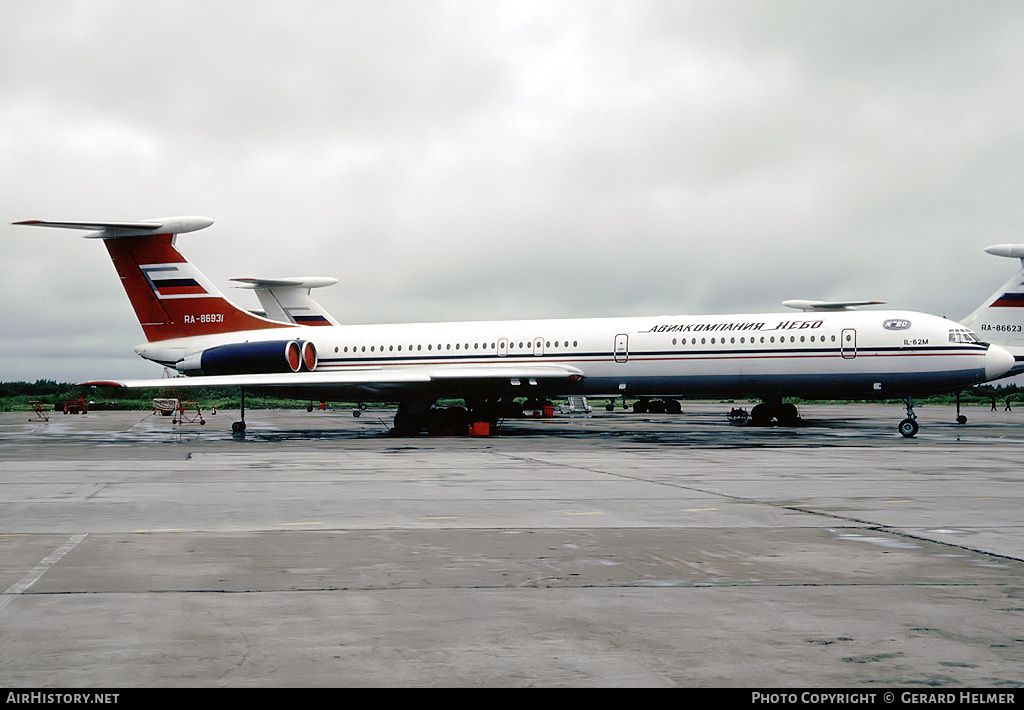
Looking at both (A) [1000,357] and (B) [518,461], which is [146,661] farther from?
(A) [1000,357]

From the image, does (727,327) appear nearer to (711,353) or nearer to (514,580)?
(711,353)

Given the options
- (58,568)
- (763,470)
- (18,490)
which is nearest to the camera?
(58,568)

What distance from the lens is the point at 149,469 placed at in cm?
1769

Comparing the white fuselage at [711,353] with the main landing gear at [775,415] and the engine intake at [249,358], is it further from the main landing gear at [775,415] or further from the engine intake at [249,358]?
the main landing gear at [775,415]

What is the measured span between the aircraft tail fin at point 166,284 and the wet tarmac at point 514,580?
61.6 feet

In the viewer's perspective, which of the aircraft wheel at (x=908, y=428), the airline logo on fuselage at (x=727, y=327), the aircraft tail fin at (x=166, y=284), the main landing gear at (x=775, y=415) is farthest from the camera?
the main landing gear at (x=775, y=415)

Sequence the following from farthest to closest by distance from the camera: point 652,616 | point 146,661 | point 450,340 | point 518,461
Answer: point 450,340
point 518,461
point 652,616
point 146,661

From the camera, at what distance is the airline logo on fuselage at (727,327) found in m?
30.0

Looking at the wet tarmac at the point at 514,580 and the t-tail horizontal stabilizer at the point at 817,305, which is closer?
the wet tarmac at the point at 514,580

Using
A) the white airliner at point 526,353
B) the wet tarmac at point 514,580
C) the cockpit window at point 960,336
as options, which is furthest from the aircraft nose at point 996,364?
the wet tarmac at point 514,580

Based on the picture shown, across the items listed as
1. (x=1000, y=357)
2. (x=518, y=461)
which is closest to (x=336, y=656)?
(x=518, y=461)

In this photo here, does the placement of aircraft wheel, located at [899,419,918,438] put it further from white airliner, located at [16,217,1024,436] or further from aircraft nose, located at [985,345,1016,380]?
aircraft nose, located at [985,345,1016,380]

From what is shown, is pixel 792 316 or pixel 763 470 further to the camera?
pixel 792 316
